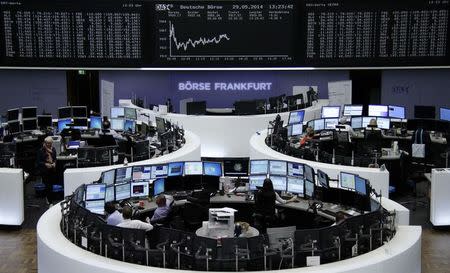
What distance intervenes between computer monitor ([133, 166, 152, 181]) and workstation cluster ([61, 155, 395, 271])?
0.05ft

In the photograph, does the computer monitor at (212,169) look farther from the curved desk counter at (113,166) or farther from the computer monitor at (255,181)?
the curved desk counter at (113,166)

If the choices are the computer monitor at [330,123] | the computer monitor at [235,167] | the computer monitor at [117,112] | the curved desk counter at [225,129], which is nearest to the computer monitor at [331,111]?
the computer monitor at [330,123]

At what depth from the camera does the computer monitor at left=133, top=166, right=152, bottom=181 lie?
1112 centimetres

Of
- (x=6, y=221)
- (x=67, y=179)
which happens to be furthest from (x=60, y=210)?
(x=6, y=221)

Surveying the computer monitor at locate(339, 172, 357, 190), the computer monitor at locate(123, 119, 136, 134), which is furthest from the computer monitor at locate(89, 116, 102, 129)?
the computer monitor at locate(339, 172, 357, 190)

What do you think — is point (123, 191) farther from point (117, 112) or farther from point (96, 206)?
point (117, 112)

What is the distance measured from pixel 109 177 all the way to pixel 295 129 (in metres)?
5.56

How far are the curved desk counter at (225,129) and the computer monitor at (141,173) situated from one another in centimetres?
561

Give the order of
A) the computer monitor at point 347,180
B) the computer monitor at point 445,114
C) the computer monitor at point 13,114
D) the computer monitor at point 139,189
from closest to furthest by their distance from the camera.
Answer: the computer monitor at point 347,180 < the computer monitor at point 139,189 < the computer monitor at point 13,114 < the computer monitor at point 445,114

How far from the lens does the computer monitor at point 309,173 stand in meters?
10.9

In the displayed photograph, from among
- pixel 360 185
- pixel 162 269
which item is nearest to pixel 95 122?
pixel 360 185

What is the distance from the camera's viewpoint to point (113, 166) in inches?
476

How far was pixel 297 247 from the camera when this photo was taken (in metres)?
7.94

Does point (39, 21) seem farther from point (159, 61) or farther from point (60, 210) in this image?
point (60, 210)
